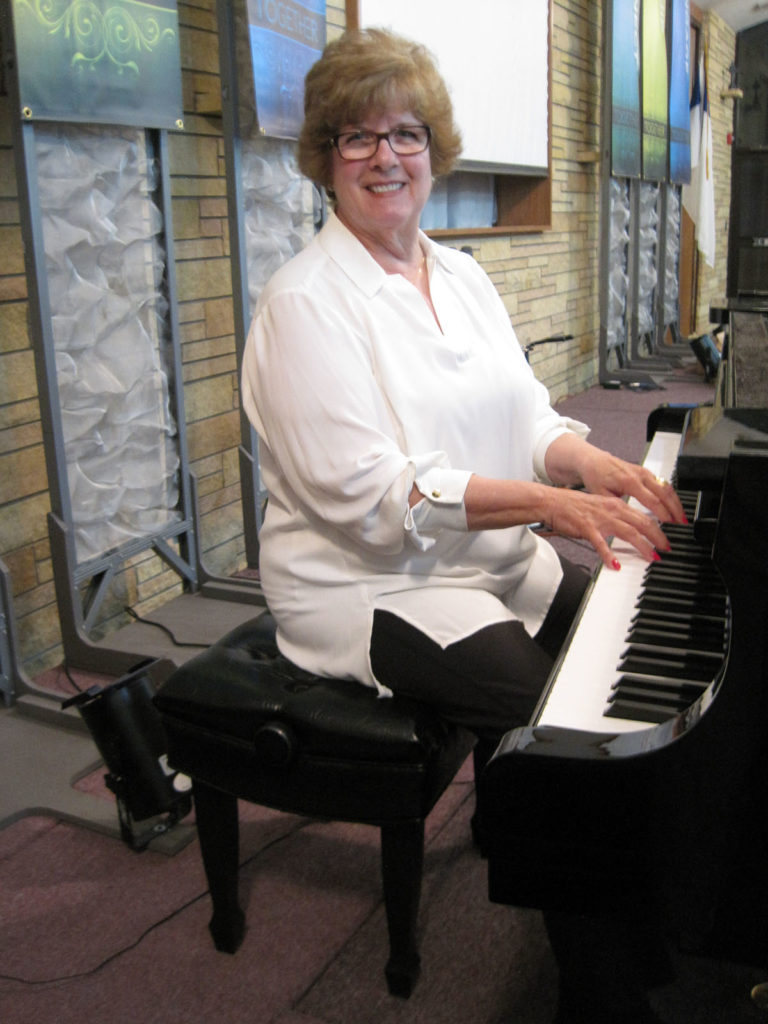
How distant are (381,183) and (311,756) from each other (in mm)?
858

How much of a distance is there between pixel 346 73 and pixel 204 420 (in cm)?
171

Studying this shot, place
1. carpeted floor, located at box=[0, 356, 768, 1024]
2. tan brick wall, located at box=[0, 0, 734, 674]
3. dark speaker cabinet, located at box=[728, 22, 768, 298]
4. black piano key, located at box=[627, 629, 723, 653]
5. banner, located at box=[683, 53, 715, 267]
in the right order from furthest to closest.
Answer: banner, located at box=[683, 53, 715, 267], dark speaker cabinet, located at box=[728, 22, 768, 298], tan brick wall, located at box=[0, 0, 734, 674], carpeted floor, located at box=[0, 356, 768, 1024], black piano key, located at box=[627, 629, 723, 653]

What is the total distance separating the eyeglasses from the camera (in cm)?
154

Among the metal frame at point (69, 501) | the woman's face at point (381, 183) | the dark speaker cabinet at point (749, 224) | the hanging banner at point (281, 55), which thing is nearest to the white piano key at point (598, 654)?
the woman's face at point (381, 183)

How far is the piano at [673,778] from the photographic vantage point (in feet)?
2.68

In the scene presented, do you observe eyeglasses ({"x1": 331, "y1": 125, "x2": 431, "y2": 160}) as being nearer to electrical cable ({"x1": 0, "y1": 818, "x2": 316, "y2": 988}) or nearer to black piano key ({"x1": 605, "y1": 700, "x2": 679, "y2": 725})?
black piano key ({"x1": 605, "y1": 700, "x2": 679, "y2": 725})

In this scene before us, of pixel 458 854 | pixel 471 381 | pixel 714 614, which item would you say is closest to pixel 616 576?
pixel 714 614

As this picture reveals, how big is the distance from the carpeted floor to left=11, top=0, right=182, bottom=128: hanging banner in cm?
149

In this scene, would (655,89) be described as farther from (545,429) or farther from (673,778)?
(673,778)

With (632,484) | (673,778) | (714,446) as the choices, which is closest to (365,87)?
(632,484)

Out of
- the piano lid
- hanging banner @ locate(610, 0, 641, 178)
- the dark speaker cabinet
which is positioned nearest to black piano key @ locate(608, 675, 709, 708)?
the piano lid

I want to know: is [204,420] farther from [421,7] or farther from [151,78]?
[421,7]

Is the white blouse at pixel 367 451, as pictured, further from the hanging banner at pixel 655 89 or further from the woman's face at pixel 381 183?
the hanging banner at pixel 655 89

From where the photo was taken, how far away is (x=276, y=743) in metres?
1.34
